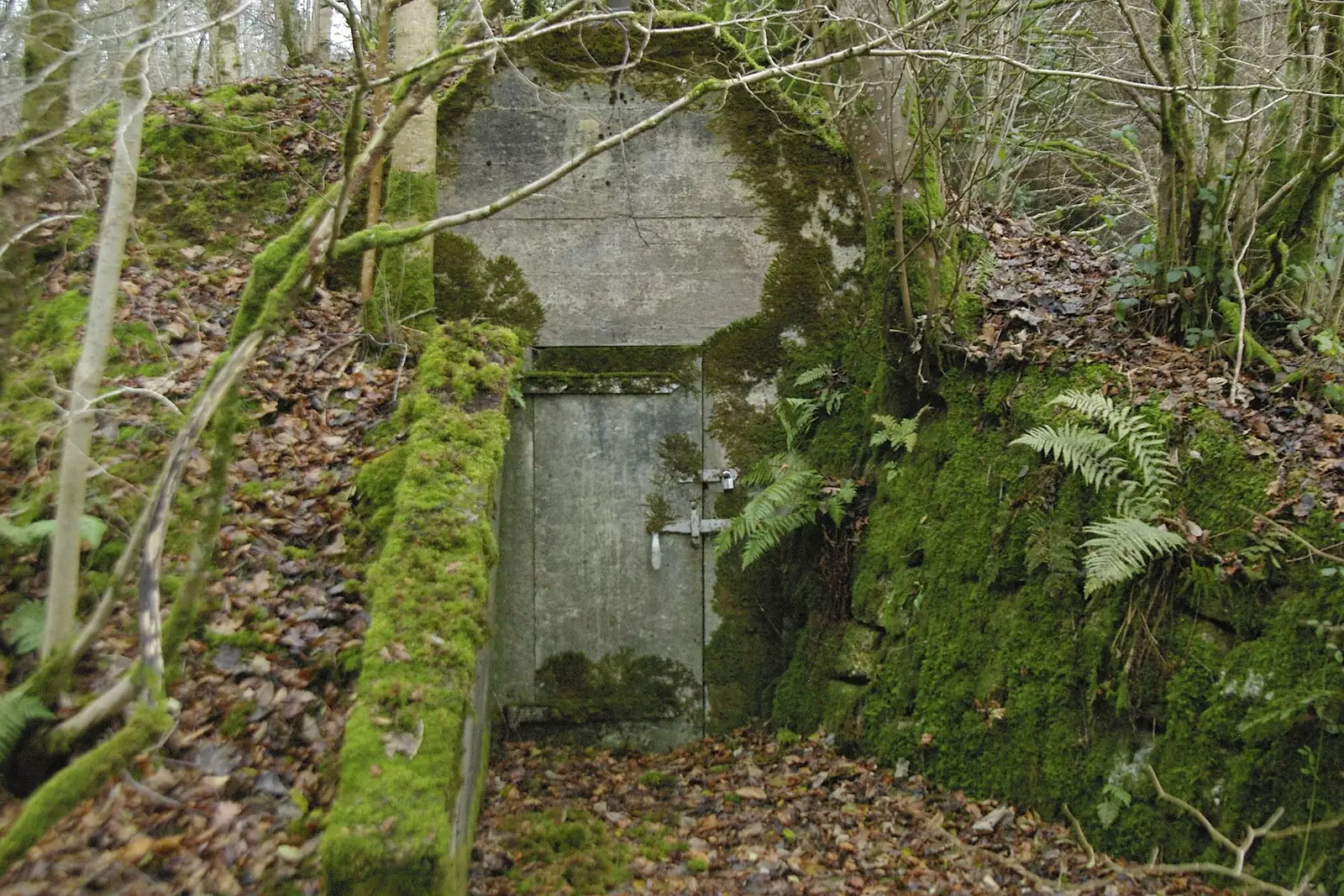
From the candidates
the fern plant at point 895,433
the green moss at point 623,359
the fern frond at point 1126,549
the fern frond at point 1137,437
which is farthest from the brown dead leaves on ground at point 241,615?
the fern frond at point 1137,437

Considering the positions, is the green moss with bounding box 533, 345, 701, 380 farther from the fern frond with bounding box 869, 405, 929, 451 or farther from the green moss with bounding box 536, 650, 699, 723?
the green moss with bounding box 536, 650, 699, 723

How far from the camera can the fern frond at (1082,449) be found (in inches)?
177

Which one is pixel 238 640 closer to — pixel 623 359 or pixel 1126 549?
pixel 623 359

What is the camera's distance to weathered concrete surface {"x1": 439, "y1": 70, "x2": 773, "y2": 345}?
7121mm

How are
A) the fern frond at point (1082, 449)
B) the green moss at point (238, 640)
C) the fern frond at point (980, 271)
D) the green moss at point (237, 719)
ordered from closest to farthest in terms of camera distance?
the green moss at point (237, 719)
the green moss at point (238, 640)
the fern frond at point (1082, 449)
the fern frond at point (980, 271)

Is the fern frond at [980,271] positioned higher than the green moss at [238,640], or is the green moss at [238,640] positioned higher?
the fern frond at [980,271]

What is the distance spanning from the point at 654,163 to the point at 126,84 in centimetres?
409

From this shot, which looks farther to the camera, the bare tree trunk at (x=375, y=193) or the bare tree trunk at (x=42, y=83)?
the bare tree trunk at (x=375, y=193)

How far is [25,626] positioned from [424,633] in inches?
61.7

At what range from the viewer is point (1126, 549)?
4.10 meters

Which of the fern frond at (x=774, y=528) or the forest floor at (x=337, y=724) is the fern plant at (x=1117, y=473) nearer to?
the forest floor at (x=337, y=724)

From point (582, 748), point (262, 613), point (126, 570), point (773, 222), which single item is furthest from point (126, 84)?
point (582, 748)

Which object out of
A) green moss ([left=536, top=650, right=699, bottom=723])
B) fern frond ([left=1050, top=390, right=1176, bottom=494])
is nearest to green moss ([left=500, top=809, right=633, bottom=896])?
green moss ([left=536, top=650, right=699, bottom=723])

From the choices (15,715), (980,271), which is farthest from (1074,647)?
(15,715)
